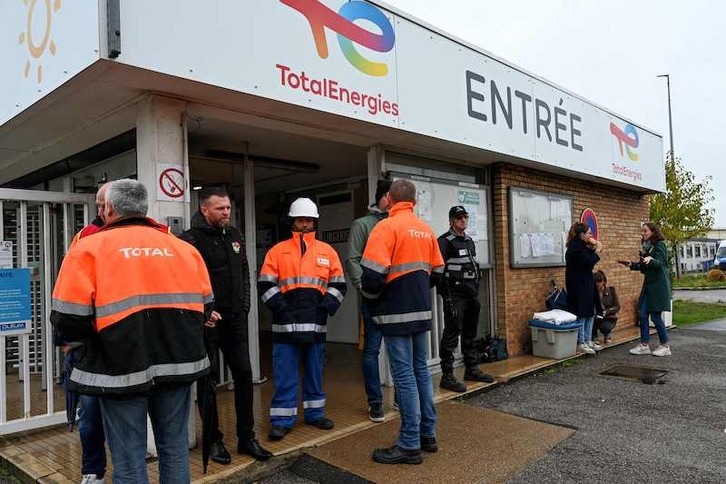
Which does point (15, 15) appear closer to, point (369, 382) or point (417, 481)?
point (369, 382)

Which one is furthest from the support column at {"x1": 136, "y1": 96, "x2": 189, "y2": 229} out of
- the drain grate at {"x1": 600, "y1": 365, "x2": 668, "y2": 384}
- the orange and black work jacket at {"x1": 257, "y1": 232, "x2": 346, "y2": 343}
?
the drain grate at {"x1": 600, "y1": 365, "x2": 668, "y2": 384}

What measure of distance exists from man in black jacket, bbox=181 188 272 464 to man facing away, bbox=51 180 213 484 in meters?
1.02

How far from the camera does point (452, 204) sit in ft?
21.3

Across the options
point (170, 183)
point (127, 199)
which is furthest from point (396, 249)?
point (127, 199)

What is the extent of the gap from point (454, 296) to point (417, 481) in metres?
2.46

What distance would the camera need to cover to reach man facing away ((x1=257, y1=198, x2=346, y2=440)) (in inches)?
165

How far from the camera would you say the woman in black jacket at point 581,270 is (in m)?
7.00

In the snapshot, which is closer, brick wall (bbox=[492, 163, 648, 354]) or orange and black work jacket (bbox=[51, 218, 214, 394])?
orange and black work jacket (bbox=[51, 218, 214, 394])

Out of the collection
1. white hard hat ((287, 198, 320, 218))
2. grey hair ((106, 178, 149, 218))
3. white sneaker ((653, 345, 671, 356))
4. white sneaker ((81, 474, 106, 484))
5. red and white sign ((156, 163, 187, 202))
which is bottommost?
white sneaker ((653, 345, 671, 356))

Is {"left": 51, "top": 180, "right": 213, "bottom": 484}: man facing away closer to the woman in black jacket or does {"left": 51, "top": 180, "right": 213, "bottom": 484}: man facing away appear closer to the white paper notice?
the white paper notice

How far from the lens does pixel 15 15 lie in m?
4.43

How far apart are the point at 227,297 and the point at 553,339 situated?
4850mm

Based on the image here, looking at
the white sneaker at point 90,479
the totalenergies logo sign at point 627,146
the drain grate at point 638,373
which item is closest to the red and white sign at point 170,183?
the white sneaker at point 90,479

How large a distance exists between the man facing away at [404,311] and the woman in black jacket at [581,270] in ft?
12.8
